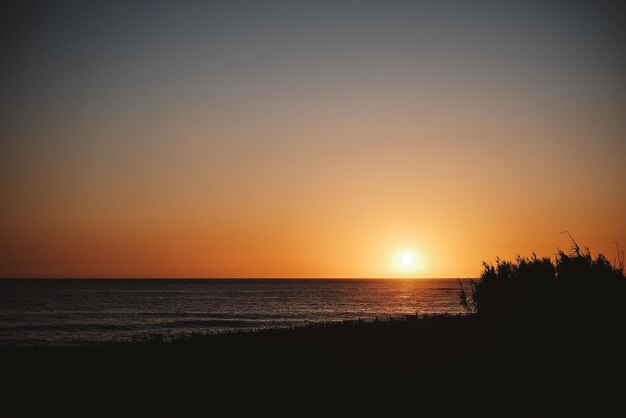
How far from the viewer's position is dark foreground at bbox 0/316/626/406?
46.5 feet

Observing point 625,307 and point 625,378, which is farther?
point 625,307

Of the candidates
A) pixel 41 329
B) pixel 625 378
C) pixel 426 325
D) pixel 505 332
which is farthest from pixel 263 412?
pixel 41 329

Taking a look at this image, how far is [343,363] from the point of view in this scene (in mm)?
17078

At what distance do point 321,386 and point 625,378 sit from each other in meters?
9.18

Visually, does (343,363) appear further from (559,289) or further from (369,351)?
(559,289)

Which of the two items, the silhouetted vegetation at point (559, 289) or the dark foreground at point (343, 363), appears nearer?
the dark foreground at point (343, 363)

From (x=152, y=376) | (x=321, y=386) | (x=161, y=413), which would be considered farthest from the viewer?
(x=152, y=376)

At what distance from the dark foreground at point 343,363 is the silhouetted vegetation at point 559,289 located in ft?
2.83

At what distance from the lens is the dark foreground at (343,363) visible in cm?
1416

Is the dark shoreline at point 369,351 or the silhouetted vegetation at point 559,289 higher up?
the silhouetted vegetation at point 559,289

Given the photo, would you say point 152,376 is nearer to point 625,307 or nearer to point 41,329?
point 625,307

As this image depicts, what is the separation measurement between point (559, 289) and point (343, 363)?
447 inches

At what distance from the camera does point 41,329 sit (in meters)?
50.1

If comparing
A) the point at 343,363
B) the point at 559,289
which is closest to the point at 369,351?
the point at 343,363
